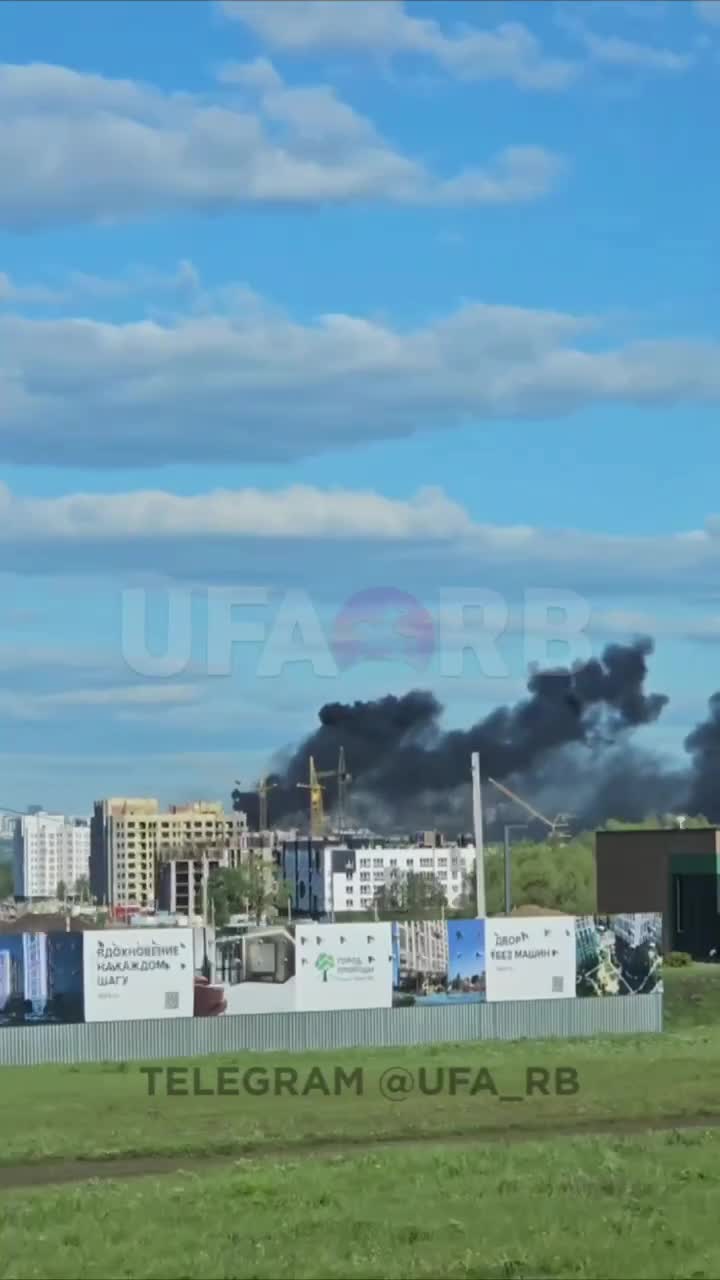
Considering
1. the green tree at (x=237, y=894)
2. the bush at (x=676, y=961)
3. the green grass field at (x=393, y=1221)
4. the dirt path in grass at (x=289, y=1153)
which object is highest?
the green tree at (x=237, y=894)

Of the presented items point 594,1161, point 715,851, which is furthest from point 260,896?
point 594,1161

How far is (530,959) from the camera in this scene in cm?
5138

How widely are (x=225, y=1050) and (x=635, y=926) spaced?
12306 millimetres

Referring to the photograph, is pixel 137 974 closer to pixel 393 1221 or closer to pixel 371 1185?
pixel 371 1185

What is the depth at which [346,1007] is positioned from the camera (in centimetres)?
4919

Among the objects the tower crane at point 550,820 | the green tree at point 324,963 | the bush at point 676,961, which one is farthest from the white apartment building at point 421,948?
the tower crane at point 550,820

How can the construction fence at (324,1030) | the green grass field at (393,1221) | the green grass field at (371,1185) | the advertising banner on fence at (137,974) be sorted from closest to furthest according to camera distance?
the green grass field at (393,1221) < the green grass field at (371,1185) < the construction fence at (324,1030) < the advertising banner on fence at (137,974)

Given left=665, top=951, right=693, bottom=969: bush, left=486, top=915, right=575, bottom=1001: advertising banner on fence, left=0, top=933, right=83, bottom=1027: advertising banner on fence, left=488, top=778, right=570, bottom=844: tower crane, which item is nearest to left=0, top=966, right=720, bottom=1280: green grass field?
left=0, top=933, right=83, bottom=1027: advertising banner on fence

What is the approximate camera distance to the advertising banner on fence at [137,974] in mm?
46781

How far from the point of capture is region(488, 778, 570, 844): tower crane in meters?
159

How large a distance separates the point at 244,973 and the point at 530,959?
7744mm

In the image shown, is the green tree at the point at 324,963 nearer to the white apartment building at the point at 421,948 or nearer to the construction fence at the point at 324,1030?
the construction fence at the point at 324,1030

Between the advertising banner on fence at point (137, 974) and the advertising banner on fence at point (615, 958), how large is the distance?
35.2 ft

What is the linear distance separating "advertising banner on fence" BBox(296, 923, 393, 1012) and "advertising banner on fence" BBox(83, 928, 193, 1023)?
299cm
